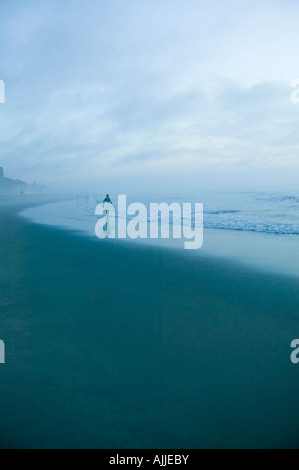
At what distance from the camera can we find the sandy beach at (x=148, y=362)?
2.86 m

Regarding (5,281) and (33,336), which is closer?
(33,336)

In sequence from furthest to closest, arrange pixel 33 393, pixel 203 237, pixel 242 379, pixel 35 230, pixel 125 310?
pixel 35 230 < pixel 203 237 < pixel 125 310 < pixel 242 379 < pixel 33 393

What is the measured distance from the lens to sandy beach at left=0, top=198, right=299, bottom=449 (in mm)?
2863

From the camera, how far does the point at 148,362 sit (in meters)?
3.94

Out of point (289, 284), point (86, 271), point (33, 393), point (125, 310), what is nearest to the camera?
point (33, 393)

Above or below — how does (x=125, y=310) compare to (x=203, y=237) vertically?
below

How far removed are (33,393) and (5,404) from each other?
0.28m

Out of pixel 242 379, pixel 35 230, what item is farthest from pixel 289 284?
pixel 35 230

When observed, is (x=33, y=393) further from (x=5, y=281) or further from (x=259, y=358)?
(x=5, y=281)

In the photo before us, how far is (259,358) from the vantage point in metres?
4.06
